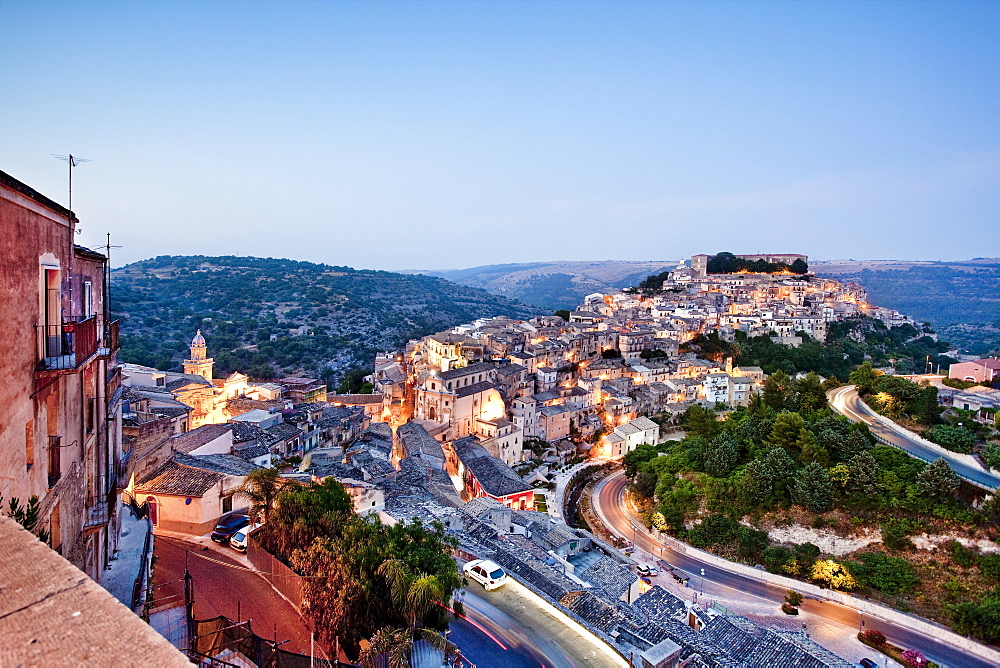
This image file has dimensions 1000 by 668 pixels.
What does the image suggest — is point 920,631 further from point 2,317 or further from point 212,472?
point 2,317

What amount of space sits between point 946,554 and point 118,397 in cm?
2989

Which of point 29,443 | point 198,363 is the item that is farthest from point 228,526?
point 198,363

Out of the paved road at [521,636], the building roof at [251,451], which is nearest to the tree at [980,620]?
the paved road at [521,636]

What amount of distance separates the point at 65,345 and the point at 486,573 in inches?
466

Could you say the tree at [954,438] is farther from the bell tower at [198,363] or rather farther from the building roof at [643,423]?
the bell tower at [198,363]

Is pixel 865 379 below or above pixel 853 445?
above

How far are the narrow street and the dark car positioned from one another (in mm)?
358

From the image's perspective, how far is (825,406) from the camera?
33.8 meters

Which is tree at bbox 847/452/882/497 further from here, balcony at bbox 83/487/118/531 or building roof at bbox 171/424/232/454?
balcony at bbox 83/487/118/531

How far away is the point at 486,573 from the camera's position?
15.6m

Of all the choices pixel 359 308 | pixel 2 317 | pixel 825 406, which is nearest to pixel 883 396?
pixel 825 406

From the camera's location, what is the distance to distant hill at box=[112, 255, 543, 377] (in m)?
62.3

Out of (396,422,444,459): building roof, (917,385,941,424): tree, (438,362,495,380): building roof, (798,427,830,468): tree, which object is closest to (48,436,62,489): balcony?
(396,422,444,459): building roof

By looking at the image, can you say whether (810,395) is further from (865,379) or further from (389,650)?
(389,650)
